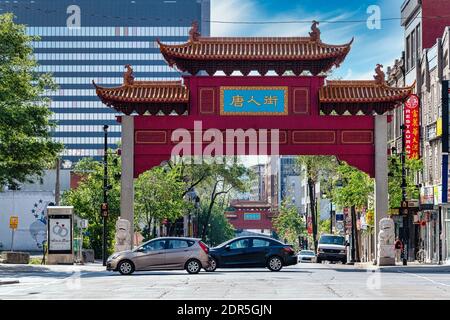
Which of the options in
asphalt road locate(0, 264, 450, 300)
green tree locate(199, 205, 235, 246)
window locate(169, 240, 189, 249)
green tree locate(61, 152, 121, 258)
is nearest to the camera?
asphalt road locate(0, 264, 450, 300)

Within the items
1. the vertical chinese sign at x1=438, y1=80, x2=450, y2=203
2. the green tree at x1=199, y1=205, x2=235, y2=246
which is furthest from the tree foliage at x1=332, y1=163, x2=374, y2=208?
the green tree at x1=199, y1=205, x2=235, y2=246

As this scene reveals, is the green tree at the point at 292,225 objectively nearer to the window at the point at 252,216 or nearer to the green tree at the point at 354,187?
the window at the point at 252,216

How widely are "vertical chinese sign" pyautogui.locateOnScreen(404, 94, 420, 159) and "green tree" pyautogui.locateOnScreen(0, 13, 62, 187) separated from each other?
28.0 meters

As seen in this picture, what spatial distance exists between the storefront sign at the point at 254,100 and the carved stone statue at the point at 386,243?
313 inches

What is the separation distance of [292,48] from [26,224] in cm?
4007

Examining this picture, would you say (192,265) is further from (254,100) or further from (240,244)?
(254,100)

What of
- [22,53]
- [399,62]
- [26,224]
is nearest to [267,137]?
[22,53]

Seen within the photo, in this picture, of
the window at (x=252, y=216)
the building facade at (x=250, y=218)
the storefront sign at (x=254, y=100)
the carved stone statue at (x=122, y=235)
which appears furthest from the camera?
the window at (x=252, y=216)

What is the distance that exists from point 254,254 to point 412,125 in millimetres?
30566

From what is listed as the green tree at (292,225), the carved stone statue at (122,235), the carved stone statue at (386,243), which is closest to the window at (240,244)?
the carved stone statue at (122,235)

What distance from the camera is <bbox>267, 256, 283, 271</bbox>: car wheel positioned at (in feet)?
135

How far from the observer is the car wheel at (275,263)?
135 ft

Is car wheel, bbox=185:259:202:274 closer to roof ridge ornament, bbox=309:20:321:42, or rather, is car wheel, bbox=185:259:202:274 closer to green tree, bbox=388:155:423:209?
roof ridge ornament, bbox=309:20:321:42
